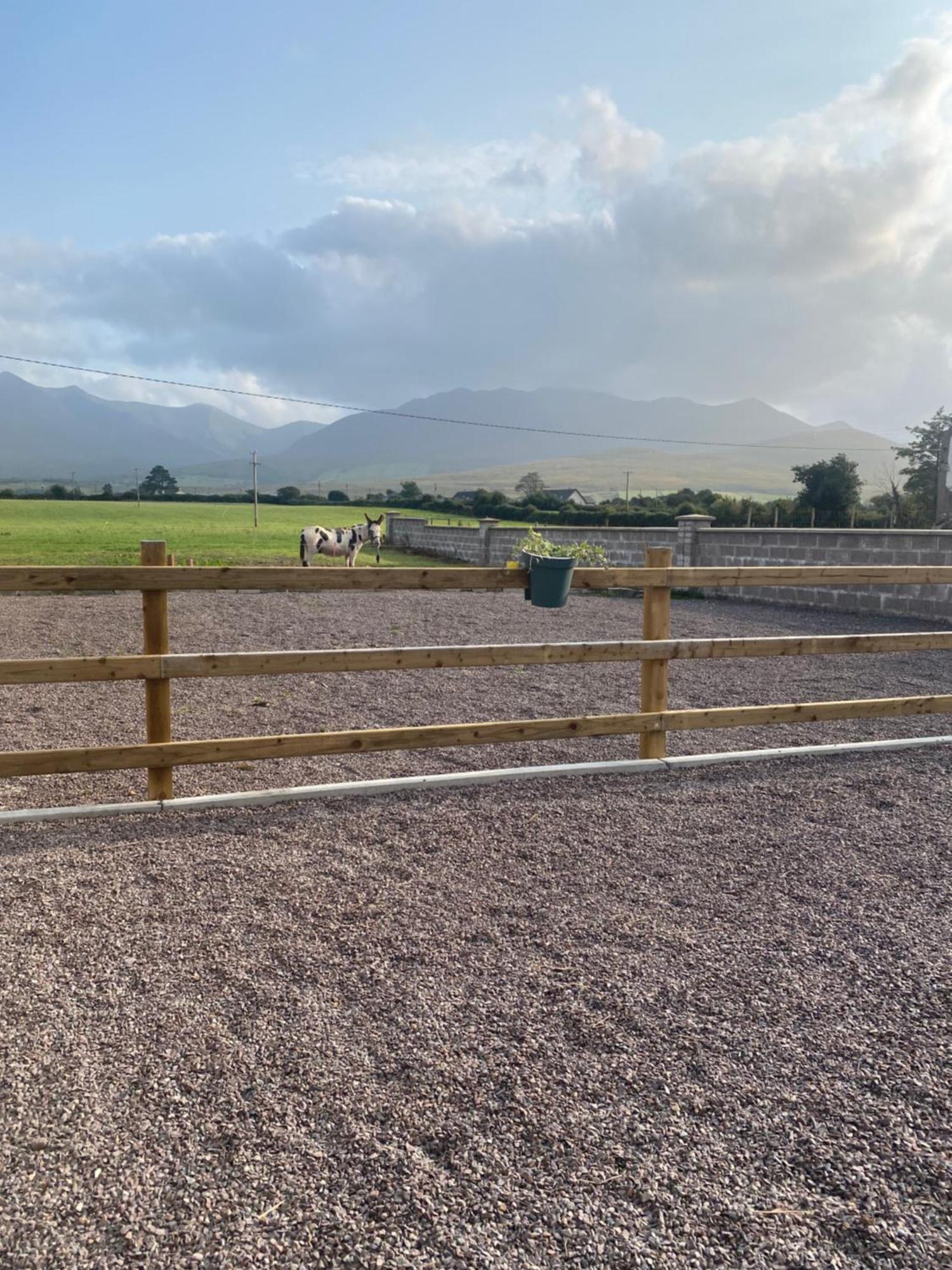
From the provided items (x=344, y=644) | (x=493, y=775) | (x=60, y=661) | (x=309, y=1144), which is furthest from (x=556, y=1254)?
(x=344, y=644)

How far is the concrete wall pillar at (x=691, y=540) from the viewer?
17312 mm

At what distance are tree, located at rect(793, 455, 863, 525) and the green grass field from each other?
1914 cm

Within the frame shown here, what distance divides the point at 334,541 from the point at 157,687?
1926 cm

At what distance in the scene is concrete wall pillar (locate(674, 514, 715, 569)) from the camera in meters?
17.3

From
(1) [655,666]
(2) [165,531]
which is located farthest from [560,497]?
(1) [655,666]

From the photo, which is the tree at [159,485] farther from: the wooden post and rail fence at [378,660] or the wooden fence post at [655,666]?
the wooden fence post at [655,666]

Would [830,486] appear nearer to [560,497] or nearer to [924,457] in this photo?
[924,457]

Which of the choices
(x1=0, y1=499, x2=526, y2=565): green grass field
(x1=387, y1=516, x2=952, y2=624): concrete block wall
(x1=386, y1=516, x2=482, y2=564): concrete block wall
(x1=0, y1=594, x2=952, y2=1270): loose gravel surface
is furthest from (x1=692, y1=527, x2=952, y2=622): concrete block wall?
(x1=0, y1=499, x2=526, y2=565): green grass field

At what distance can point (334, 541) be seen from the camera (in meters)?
23.3

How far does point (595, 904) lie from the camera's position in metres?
3.46

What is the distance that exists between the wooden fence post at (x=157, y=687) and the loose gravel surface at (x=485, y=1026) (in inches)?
10.1

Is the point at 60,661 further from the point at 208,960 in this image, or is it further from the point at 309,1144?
the point at 309,1144

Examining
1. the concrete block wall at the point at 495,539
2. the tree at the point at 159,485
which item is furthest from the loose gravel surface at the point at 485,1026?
the tree at the point at 159,485

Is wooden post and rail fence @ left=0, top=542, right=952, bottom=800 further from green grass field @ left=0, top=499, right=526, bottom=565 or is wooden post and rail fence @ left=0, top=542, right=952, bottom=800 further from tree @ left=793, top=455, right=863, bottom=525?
tree @ left=793, top=455, right=863, bottom=525
